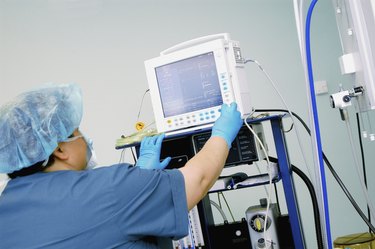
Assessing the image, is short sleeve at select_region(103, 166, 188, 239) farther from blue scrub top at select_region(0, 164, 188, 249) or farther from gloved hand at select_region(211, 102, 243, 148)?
gloved hand at select_region(211, 102, 243, 148)

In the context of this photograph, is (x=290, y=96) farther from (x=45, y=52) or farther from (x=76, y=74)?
(x=45, y=52)

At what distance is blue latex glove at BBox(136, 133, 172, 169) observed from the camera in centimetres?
158

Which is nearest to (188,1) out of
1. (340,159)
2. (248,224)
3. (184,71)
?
(184,71)

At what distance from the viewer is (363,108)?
4.26ft

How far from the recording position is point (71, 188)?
1146 mm

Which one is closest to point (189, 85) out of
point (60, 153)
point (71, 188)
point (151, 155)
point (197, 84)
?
point (197, 84)

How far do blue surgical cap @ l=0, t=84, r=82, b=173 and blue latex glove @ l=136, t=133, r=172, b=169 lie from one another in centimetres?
37

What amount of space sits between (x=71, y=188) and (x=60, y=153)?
0.18 meters

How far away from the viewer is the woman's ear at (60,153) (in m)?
1.28

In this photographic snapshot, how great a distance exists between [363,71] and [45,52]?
2.19 m

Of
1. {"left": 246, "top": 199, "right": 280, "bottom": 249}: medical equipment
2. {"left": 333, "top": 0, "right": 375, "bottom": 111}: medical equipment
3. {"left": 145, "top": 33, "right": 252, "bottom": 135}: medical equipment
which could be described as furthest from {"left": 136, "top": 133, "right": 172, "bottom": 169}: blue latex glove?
{"left": 333, "top": 0, "right": 375, "bottom": 111}: medical equipment

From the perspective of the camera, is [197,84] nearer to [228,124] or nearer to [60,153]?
[228,124]

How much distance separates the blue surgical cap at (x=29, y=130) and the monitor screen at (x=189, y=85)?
609mm

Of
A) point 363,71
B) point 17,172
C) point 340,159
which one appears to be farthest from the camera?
point 340,159
